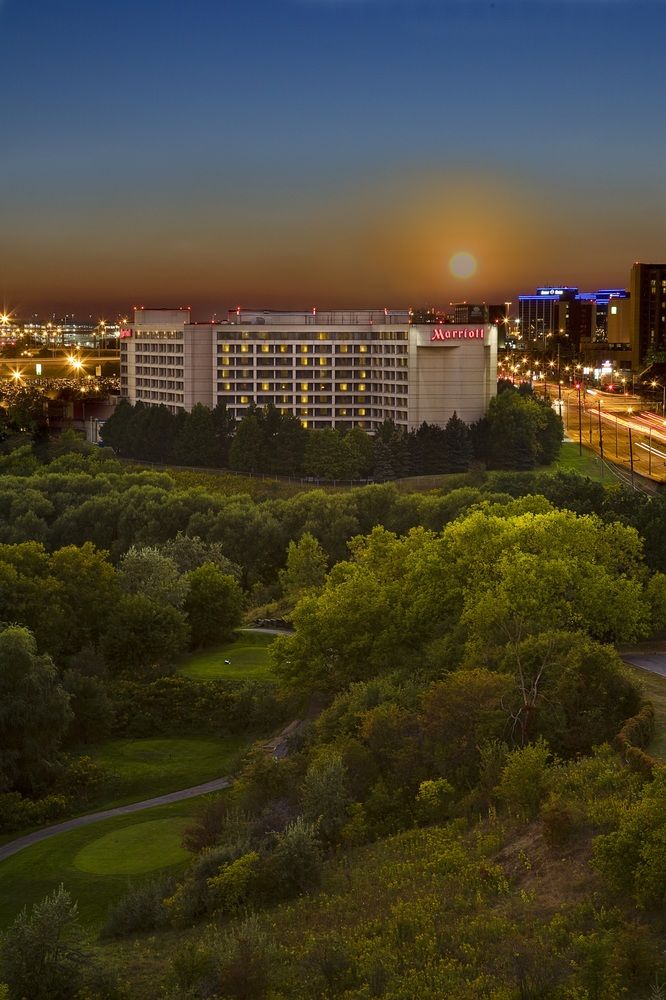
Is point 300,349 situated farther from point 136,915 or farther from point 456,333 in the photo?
point 136,915

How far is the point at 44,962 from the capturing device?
26828 millimetres

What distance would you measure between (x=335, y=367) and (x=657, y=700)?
123553mm

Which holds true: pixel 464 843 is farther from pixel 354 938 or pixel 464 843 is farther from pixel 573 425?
pixel 573 425

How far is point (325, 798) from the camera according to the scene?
3666 cm

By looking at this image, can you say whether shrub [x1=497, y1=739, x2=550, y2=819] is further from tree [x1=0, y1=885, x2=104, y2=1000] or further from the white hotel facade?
the white hotel facade

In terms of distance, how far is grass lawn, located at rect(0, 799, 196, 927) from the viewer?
38875mm

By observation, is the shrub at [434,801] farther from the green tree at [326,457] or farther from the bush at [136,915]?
the green tree at [326,457]

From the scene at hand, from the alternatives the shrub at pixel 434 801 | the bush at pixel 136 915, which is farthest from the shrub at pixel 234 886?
the shrub at pixel 434 801

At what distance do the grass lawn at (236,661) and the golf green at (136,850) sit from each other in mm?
18653

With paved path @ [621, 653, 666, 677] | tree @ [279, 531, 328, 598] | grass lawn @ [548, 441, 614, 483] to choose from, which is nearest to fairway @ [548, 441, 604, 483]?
grass lawn @ [548, 441, 614, 483]

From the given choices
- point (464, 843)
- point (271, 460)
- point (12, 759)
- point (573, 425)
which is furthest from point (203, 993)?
point (573, 425)

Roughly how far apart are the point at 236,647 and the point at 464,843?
136 feet

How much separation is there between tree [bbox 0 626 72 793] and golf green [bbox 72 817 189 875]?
7.96 meters

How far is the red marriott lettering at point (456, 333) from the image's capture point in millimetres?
151375
